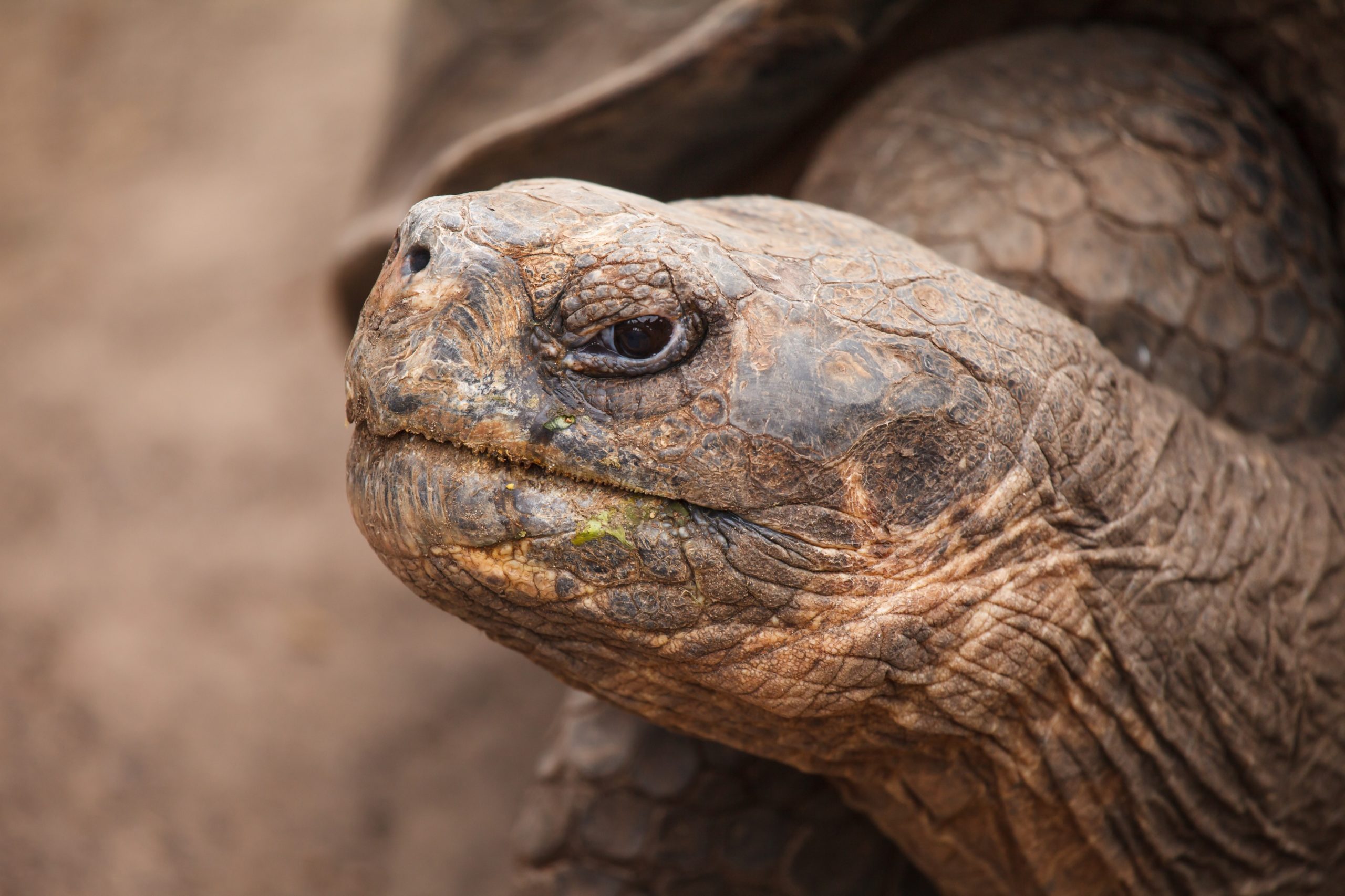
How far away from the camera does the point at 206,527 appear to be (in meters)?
3.62

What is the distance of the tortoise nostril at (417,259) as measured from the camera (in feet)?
3.87

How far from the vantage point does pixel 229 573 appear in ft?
11.4

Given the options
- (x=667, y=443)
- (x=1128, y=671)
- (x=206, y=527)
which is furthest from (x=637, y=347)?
(x=206, y=527)

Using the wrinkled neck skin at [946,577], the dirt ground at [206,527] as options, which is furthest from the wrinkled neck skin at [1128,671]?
the dirt ground at [206,527]

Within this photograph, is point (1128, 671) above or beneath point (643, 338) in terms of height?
beneath

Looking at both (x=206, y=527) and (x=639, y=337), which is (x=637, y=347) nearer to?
(x=639, y=337)

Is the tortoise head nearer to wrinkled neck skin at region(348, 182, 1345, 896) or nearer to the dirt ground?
wrinkled neck skin at region(348, 182, 1345, 896)

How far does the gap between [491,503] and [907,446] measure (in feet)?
1.57

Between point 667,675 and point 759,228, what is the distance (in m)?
0.57

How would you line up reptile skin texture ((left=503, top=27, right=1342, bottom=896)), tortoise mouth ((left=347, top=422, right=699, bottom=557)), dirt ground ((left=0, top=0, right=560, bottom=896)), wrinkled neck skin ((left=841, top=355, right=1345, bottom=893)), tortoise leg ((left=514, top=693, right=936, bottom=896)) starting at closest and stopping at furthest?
tortoise mouth ((left=347, top=422, right=699, bottom=557)) → wrinkled neck skin ((left=841, top=355, right=1345, bottom=893)) → reptile skin texture ((left=503, top=27, right=1342, bottom=896)) → tortoise leg ((left=514, top=693, right=936, bottom=896)) → dirt ground ((left=0, top=0, right=560, bottom=896))

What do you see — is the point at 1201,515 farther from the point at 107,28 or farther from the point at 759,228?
the point at 107,28

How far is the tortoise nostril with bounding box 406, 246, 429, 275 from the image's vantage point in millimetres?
1180

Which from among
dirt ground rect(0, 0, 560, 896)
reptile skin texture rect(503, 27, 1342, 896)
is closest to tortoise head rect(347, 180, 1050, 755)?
reptile skin texture rect(503, 27, 1342, 896)

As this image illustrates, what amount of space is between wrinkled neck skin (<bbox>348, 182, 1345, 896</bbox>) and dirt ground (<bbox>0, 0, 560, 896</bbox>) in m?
1.77
